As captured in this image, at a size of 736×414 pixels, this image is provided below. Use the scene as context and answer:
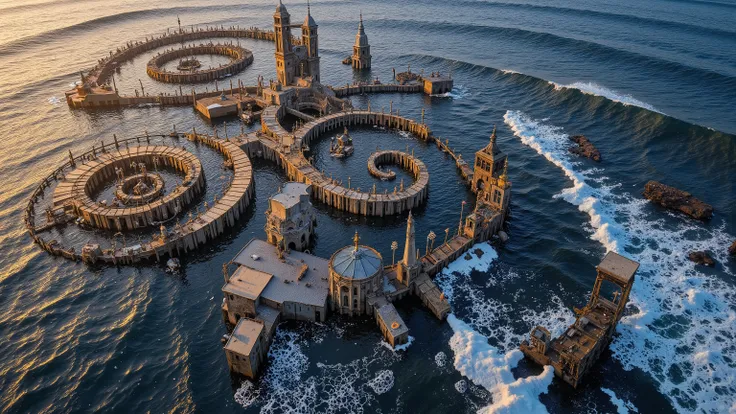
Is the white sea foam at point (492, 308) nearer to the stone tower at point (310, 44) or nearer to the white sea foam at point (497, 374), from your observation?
the white sea foam at point (497, 374)

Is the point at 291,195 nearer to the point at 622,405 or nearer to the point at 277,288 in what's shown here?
the point at 277,288

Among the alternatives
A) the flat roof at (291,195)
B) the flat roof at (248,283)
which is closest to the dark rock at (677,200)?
the flat roof at (291,195)

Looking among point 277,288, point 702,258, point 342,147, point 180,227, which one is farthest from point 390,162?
point 702,258

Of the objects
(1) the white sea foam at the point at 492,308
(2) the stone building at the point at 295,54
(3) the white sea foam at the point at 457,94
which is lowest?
(1) the white sea foam at the point at 492,308

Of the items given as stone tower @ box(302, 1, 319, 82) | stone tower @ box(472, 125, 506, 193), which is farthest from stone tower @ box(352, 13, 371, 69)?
stone tower @ box(472, 125, 506, 193)

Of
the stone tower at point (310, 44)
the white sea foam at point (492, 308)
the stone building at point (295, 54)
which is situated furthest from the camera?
the stone tower at point (310, 44)

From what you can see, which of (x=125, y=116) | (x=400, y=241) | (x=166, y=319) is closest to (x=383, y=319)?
(x=400, y=241)

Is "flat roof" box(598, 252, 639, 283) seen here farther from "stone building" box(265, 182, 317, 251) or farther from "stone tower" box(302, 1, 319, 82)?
"stone tower" box(302, 1, 319, 82)

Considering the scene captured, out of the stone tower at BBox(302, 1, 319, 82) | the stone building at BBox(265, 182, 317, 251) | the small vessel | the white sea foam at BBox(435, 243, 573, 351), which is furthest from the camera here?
the stone tower at BBox(302, 1, 319, 82)
